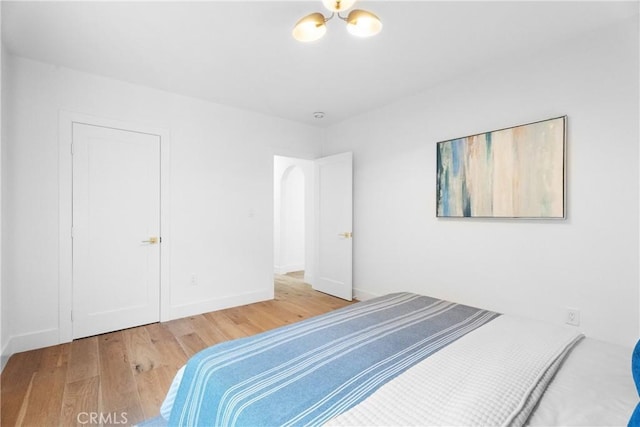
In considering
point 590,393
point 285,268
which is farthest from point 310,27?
point 285,268

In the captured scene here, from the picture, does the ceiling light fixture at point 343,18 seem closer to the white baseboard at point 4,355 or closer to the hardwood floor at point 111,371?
the hardwood floor at point 111,371

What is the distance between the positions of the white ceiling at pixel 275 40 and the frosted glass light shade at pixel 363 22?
0.63 feet

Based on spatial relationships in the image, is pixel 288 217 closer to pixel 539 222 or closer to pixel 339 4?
pixel 539 222

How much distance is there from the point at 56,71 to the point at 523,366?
3868 mm

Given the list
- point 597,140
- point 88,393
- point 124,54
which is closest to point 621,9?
point 597,140

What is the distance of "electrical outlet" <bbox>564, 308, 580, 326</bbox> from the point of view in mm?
2191

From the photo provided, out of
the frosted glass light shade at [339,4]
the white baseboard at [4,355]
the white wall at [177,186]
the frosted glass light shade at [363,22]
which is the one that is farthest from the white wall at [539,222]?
the white baseboard at [4,355]

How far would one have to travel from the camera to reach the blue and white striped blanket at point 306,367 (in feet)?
3.02

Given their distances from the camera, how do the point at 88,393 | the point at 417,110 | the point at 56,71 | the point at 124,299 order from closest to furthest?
1. the point at 88,393
2. the point at 56,71
3. the point at 124,299
4. the point at 417,110

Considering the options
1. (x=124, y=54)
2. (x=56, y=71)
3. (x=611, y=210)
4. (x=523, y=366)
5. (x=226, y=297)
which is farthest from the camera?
(x=226, y=297)

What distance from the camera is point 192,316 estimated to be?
330cm

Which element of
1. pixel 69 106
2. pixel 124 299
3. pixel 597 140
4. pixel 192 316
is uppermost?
pixel 69 106

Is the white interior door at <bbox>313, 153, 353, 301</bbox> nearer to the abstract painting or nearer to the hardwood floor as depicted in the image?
the hardwood floor

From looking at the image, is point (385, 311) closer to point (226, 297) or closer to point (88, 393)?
point (88, 393)
